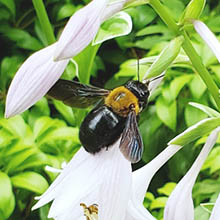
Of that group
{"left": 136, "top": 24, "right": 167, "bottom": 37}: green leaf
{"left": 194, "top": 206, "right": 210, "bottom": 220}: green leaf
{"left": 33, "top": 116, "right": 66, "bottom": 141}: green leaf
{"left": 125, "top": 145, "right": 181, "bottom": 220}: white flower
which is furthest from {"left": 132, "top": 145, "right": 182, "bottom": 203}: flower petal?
{"left": 136, "top": 24, "right": 167, "bottom": 37}: green leaf

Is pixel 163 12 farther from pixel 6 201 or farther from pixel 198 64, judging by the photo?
pixel 6 201

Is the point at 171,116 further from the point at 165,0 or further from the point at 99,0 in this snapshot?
the point at 99,0

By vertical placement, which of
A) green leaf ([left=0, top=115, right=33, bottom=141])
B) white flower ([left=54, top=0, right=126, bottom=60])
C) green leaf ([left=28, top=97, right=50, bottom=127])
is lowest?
green leaf ([left=28, top=97, right=50, bottom=127])

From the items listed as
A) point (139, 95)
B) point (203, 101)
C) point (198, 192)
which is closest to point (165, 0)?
point (203, 101)

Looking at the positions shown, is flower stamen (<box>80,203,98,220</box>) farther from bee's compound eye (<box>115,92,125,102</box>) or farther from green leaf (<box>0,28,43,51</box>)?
green leaf (<box>0,28,43,51</box>)

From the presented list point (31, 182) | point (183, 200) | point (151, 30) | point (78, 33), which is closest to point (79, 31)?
point (78, 33)

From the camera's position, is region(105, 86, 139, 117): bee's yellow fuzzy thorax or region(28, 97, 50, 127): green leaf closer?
region(105, 86, 139, 117): bee's yellow fuzzy thorax

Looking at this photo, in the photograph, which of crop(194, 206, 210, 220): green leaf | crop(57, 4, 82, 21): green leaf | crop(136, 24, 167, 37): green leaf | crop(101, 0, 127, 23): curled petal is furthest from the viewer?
crop(57, 4, 82, 21): green leaf
